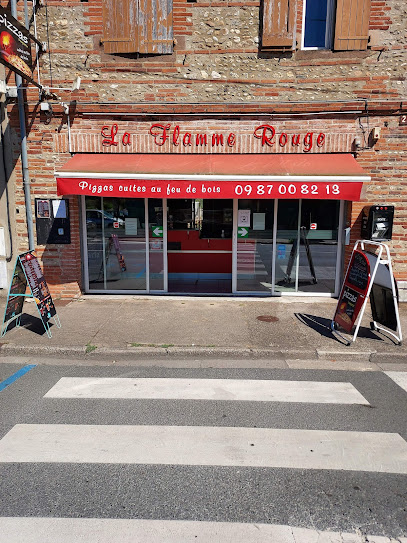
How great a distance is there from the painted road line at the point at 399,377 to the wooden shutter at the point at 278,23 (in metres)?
6.12

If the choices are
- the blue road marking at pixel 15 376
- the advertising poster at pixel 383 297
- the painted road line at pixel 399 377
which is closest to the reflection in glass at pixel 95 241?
the blue road marking at pixel 15 376

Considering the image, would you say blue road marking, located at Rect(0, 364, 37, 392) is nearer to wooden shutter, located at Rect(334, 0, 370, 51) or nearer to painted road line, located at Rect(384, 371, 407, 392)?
painted road line, located at Rect(384, 371, 407, 392)

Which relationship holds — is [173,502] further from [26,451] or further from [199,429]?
[26,451]

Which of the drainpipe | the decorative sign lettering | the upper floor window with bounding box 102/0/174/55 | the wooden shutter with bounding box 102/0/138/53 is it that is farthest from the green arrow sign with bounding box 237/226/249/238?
the drainpipe

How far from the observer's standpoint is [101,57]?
766 cm

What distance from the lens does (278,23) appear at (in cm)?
738

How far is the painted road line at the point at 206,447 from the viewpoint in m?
3.31

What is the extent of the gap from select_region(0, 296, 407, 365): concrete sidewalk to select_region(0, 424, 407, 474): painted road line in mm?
1925

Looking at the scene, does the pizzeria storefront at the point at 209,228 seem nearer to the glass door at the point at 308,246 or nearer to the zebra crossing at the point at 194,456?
the glass door at the point at 308,246

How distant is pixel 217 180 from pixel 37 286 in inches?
140

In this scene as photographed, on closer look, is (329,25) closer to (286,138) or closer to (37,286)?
(286,138)

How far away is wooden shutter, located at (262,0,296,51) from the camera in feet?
24.1

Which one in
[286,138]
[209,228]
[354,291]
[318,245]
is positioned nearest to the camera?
[354,291]

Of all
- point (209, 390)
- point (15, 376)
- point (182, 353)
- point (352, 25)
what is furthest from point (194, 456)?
point (352, 25)
